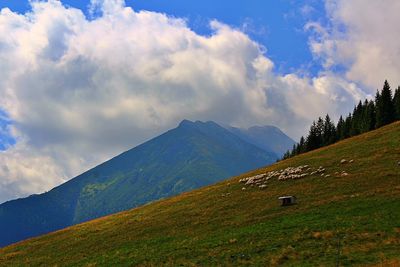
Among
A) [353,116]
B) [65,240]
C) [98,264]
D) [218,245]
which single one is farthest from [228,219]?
[353,116]

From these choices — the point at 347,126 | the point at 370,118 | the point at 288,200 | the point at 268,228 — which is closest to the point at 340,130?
the point at 347,126

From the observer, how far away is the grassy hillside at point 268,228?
35.0m

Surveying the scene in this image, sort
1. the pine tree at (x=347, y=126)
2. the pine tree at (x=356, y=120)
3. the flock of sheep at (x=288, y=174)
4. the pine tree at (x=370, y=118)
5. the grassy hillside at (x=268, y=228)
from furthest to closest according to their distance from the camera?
the pine tree at (x=347, y=126) → the pine tree at (x=356, y=120) → the pine tree at (x=370, y=118) → the flock of sheep at (x=288, y=174) → the grassy hillside at (x=268, y=228)

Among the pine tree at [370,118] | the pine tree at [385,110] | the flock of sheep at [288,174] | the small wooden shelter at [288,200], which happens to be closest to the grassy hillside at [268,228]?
the small wooden shelter at [288,200]

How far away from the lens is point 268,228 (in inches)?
1721

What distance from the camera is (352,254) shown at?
32156 millimetres

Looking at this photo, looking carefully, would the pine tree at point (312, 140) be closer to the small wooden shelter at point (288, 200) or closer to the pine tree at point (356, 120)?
the pine tree at point (356, 120)

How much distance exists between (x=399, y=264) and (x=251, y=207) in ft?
97.2

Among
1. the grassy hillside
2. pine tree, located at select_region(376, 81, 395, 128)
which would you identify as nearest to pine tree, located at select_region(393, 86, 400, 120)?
pine tree, located at select_region(376, 81, 395, 128)

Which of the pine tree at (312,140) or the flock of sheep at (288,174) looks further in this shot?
the pine tree at (312,140)

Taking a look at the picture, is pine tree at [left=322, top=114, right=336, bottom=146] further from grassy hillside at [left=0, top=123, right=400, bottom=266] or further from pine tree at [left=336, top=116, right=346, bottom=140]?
grassy hillside at [left=0, top=123, right=400, bottom=266]

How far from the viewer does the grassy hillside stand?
35.0 meters

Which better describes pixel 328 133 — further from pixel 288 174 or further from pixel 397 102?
pixel 288 174

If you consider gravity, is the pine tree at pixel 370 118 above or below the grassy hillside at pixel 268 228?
above
